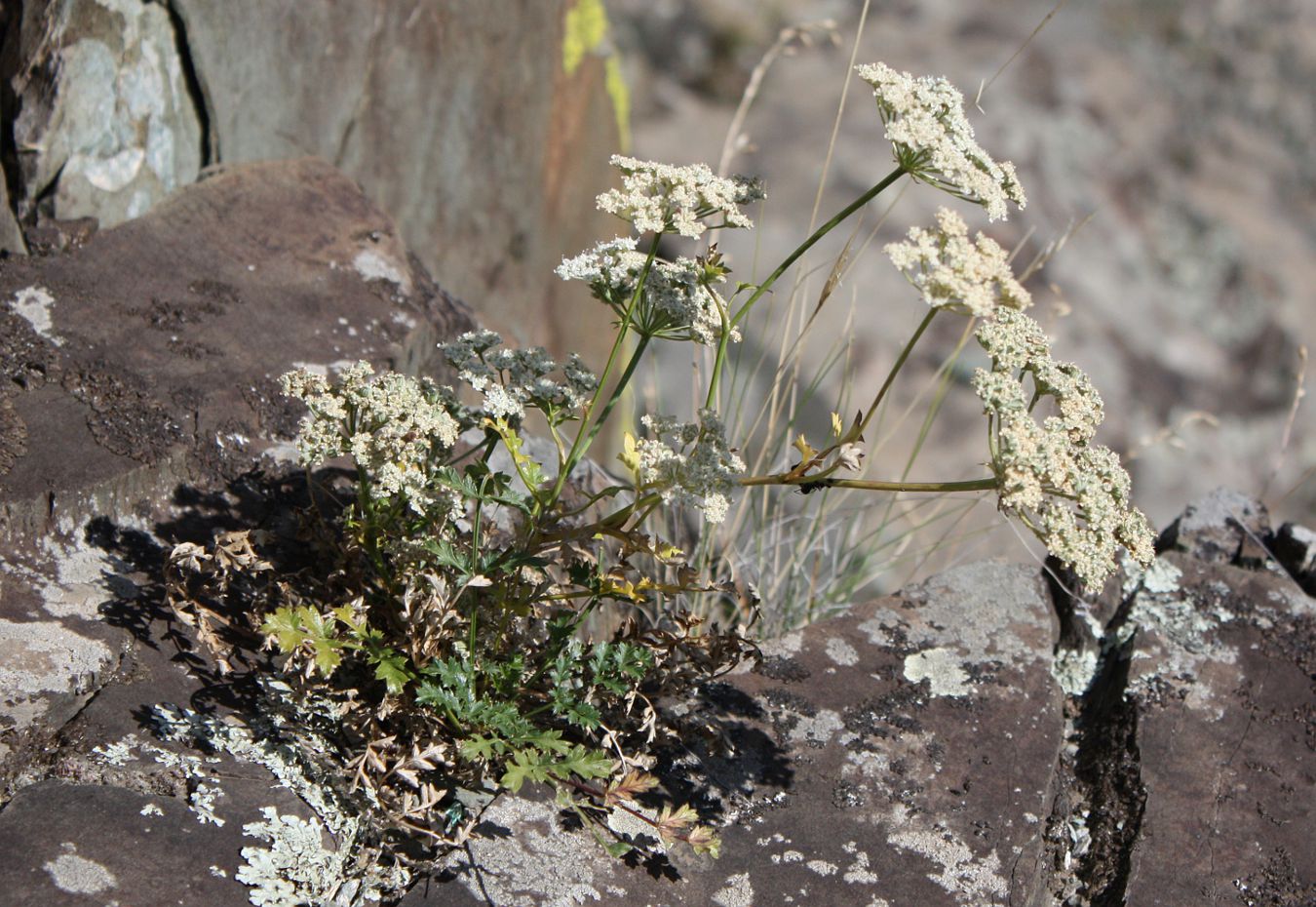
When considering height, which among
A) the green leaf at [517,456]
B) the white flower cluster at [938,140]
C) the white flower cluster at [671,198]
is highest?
the white flower cluster at [938,140]

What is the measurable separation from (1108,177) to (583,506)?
8904 millimetres

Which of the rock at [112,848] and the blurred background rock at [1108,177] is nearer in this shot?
the rock at [112,848]

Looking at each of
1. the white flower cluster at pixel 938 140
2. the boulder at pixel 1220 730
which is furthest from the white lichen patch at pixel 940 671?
the white flower cluster at pixel 938 140

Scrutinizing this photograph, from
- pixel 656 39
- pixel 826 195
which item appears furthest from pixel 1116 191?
pixel 656 39

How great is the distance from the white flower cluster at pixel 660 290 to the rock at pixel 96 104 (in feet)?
6.31

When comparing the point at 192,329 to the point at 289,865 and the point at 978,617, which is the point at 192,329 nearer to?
the point at 289,865

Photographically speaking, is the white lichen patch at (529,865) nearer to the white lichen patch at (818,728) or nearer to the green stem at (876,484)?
the white lichen patch at (818,728)

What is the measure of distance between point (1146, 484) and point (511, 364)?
24.2 feet

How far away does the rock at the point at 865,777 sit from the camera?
7.02 feet

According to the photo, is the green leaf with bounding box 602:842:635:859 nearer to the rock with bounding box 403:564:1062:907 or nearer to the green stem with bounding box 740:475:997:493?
the rock with bounding box 403:564:1062:907

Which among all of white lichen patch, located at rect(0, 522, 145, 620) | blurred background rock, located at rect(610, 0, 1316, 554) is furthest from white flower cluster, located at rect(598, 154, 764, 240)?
blurred background rock, located at rect(610, 0, 1316, 554)

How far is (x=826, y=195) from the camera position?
9.08 metres

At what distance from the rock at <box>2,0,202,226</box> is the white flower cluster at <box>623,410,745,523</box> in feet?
7.03

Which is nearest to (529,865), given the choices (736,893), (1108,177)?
(736,893)
